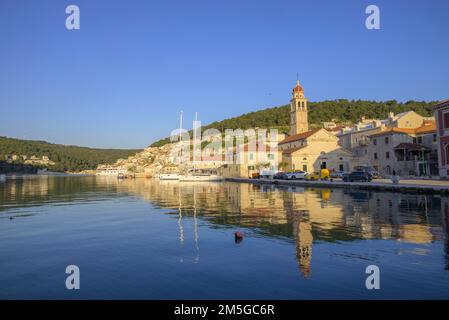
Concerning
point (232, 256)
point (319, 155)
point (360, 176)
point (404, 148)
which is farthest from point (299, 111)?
point (232, 256)

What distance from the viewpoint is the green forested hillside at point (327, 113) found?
452ft

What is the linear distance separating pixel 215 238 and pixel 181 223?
456cm

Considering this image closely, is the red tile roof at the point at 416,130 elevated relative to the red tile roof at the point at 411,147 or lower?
elevated

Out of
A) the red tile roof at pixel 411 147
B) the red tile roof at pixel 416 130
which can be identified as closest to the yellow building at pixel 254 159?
the red tile roof at pixel 416 130

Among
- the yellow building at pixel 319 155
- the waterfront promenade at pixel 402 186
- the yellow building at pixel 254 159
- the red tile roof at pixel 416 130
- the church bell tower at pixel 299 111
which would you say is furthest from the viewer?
the church bell tower at pixel 299 111

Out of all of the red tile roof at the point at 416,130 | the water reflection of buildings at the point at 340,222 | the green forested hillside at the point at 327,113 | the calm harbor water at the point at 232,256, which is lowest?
the calm harbor water at the point at 232,256

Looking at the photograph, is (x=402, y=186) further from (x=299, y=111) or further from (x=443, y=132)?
(x=299, y=111)

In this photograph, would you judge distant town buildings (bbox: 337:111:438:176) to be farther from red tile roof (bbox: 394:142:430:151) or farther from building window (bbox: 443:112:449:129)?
building window (bbox: 443:112:449:129)

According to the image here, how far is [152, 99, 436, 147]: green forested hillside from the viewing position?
13788cm

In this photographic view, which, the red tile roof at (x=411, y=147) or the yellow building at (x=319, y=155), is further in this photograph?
the yellow building at (x=319, y=155)

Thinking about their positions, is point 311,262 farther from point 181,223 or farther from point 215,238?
point 181,223

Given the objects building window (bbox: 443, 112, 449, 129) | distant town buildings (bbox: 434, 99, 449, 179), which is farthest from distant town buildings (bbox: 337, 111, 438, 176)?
building window (bbox: 443, 112, 449, 129)

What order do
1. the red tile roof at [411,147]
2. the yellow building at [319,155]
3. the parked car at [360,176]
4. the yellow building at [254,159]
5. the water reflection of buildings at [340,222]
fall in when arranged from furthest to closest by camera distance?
the yellow building at [254,159] → the yellow building at [319,155] → the red tile roof at [411,147] → the parked car at [360,176] → the water reflection of buildings at [340,222]

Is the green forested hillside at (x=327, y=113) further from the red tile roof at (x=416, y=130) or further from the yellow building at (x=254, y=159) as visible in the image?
the red tile roof at (x=416, y=130)
